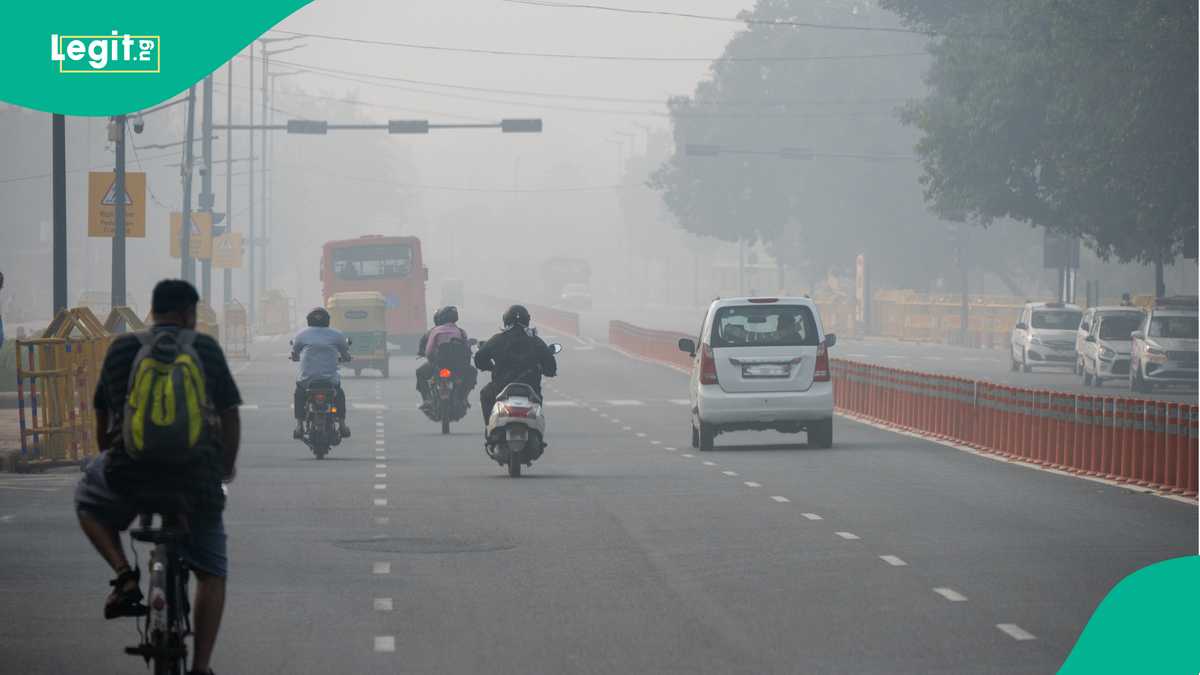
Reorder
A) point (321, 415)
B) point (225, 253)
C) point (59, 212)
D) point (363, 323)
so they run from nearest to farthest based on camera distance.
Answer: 1. point (321, 415)
2. point (59, 212)
3. point (363, 323)
4. point (225, 253)

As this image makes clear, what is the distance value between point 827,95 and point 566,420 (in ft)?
223

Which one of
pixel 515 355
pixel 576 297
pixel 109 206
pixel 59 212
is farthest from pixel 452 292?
pixel 515 355

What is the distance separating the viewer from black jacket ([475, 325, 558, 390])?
72.3 ft

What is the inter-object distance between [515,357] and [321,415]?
393cm

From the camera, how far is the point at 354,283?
219 ft

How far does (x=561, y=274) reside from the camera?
531ft

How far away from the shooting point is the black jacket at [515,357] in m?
22.0

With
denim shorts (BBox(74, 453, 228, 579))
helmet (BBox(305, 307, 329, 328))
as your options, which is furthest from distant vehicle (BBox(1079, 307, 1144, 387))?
denim shorts (BBox(74, 453, 228, 579))

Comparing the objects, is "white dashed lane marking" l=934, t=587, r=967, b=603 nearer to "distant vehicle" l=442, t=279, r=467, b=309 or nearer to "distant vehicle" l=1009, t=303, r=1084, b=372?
"distant vehicle" l=1009, t=303, r=1084, b=372

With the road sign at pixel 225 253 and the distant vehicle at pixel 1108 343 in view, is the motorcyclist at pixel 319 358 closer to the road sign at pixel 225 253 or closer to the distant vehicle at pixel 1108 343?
the distant vehicle at pixel 1108 343

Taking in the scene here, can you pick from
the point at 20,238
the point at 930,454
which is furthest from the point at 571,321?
the point at 930,454

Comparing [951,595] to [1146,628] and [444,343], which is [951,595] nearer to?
[1146,628]

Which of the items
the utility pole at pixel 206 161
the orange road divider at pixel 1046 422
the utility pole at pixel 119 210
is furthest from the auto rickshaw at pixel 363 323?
the orange road divider at pixel 1046 422

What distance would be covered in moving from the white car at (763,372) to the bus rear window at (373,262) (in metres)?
40.7
